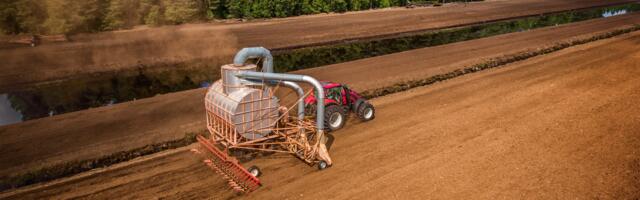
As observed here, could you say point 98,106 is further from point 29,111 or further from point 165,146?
point 165,146

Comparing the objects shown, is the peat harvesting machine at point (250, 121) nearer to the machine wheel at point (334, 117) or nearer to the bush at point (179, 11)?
the machine wheel at point (334, 117)

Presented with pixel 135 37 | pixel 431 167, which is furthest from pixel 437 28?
pixel 431 167

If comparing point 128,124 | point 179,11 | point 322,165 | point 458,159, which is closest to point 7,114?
point 128,124

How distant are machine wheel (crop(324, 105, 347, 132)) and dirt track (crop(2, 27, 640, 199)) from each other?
0.48 meters

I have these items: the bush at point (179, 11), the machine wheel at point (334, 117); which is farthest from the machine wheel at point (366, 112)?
the bush at point (179, 11)

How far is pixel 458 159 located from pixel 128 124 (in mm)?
15153

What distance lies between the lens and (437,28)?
58781 millimetres

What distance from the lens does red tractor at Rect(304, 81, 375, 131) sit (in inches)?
743

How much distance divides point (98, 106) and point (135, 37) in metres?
21.6

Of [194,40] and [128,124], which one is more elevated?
[194,40]

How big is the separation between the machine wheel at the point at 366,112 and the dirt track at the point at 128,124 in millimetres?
6016

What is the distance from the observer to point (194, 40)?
44.6 meters

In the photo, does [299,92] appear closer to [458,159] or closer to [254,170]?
[254,170]

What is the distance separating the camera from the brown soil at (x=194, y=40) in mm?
33531
